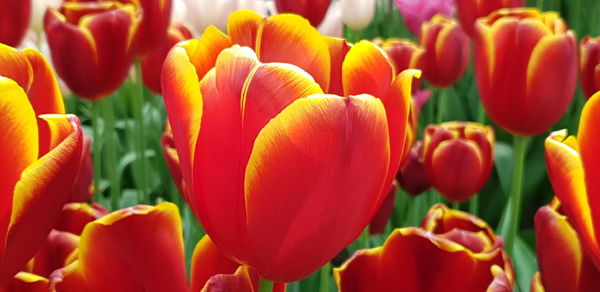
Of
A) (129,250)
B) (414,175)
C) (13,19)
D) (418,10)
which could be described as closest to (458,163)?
(414,175)

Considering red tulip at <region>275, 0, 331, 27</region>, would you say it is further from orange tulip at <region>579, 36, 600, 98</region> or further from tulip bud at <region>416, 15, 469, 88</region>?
orange tulip at <region>579, 36, 600, 98</region>

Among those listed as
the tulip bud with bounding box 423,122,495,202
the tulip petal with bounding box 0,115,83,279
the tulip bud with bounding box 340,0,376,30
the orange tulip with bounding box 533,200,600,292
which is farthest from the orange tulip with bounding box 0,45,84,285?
the tulip bud with bounding box 340,0,376,30

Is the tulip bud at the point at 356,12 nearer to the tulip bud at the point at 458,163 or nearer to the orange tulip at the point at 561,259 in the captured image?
the tulip bud at the point at 458,163

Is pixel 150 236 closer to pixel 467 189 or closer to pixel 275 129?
pixel 275 129

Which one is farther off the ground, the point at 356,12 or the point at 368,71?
the point at 368,71

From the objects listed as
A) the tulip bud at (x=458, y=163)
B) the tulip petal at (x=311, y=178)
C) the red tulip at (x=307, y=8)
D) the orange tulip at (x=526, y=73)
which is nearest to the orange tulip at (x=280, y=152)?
the tulip petal at (x=311, y=178)

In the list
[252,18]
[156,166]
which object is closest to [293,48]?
[252,18]

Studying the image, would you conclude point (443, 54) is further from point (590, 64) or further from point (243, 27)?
point (243, 27)
